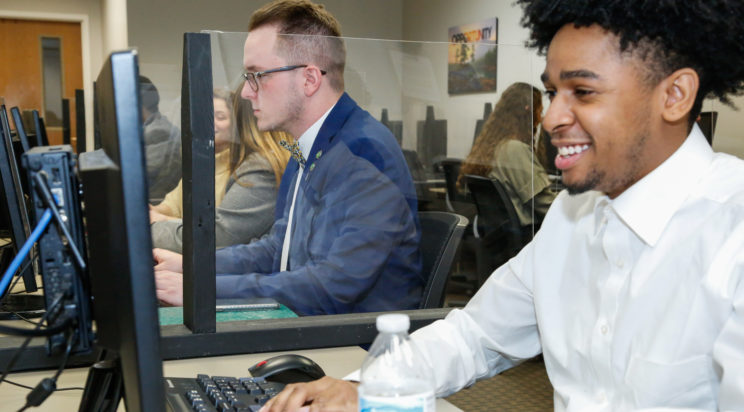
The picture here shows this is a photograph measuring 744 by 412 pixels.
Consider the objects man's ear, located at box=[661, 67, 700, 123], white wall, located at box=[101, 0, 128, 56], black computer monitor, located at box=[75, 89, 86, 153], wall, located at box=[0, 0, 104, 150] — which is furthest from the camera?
wall, located at box=[0, 0, 104, 150]

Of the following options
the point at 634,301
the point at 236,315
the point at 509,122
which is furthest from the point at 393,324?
the point at 509,122

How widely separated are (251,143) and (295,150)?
10 cm

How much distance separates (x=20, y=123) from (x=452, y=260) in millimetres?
1138

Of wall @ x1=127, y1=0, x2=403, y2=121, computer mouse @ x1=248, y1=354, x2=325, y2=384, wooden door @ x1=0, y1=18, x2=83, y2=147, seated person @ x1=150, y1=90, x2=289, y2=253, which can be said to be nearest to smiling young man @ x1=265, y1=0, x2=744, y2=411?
computer mouse @ x1=248, y1=354, x2=325, y2=384

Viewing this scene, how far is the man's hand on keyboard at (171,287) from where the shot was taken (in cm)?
146

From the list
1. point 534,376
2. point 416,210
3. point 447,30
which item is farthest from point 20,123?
point 447,30

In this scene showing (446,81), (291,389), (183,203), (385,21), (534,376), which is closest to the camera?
(291,389)

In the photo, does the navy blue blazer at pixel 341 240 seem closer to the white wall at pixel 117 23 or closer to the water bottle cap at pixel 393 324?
the water bottle cap at pixel 393 324

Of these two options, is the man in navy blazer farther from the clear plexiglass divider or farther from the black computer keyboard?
the black computer keyboard

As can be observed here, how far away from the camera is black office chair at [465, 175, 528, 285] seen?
79.8 inches

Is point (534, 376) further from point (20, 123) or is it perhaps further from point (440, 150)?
point (20, 123)

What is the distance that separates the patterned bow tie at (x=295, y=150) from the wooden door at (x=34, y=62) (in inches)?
267

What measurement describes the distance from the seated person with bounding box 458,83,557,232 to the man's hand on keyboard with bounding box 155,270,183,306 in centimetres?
82

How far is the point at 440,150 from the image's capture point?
1.98 metres
